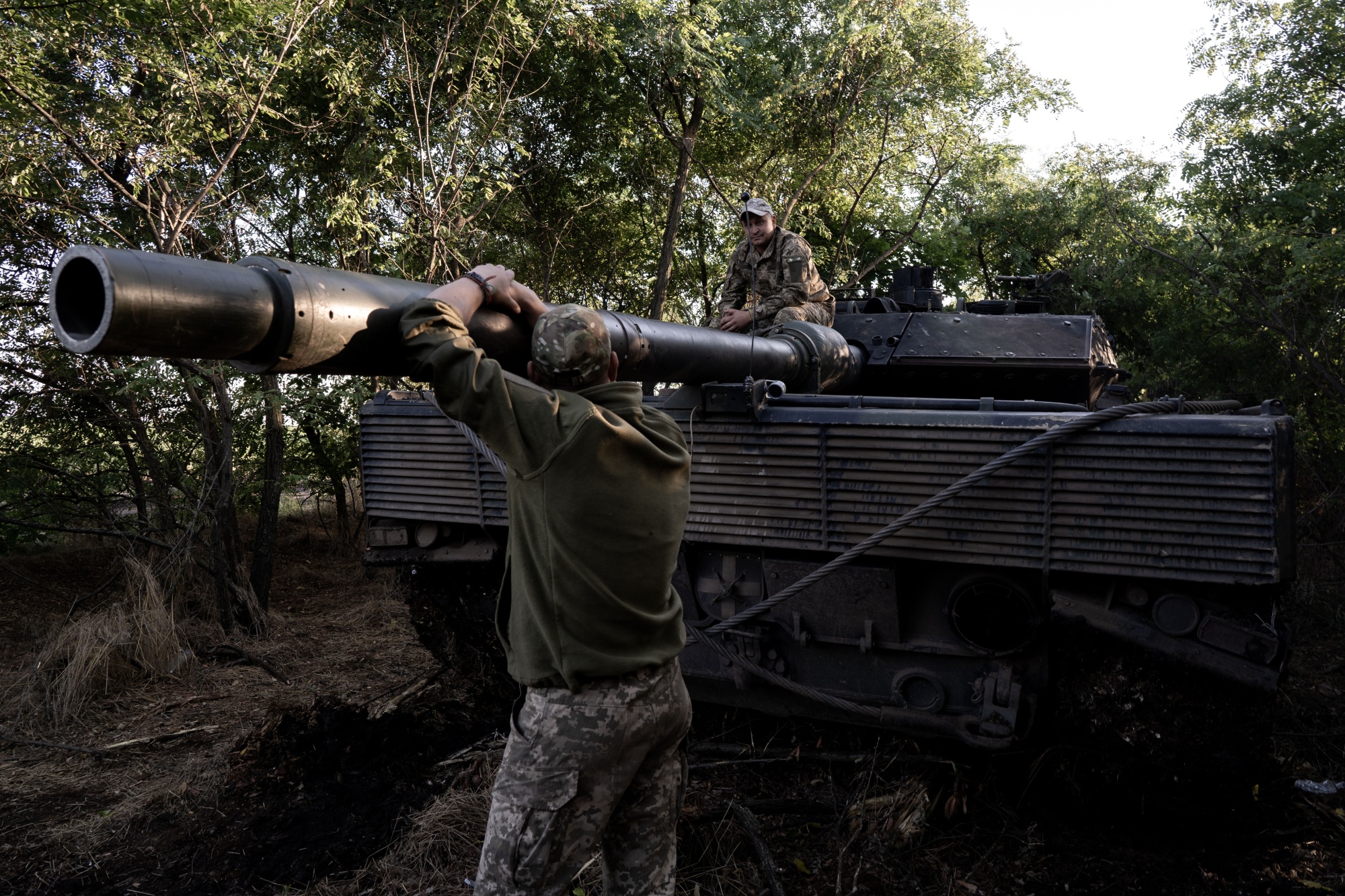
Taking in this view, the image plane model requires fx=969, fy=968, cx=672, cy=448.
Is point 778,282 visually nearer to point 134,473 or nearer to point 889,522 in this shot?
point 889,522

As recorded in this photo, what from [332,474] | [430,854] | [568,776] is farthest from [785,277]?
[332,474]

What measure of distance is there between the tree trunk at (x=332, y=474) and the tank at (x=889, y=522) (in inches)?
209

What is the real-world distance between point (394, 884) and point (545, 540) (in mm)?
1887

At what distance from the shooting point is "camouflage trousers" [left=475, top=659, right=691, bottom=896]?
230cm

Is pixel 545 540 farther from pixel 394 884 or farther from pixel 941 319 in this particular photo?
pixel 941 319

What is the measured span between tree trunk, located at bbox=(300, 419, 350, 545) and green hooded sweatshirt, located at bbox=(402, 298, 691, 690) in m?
7.55

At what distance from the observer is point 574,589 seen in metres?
2.36

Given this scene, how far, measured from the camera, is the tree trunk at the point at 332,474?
392 inches

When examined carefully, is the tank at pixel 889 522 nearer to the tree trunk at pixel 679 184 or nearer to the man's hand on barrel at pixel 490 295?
the man's hand on barrel at pixel 490 295

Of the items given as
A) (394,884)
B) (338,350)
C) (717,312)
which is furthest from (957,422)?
(717,312)

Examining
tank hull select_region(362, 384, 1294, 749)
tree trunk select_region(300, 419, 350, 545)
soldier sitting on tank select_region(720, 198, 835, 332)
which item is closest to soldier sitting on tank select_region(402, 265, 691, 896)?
tank hull select_region(362, 384, 1294, 749)

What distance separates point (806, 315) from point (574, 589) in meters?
3.45

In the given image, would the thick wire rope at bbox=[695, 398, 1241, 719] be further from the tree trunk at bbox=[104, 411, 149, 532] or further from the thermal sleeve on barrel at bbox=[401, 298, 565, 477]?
the tree trunk at bbox=[104, 411, 149, 532]

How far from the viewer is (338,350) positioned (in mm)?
2217
